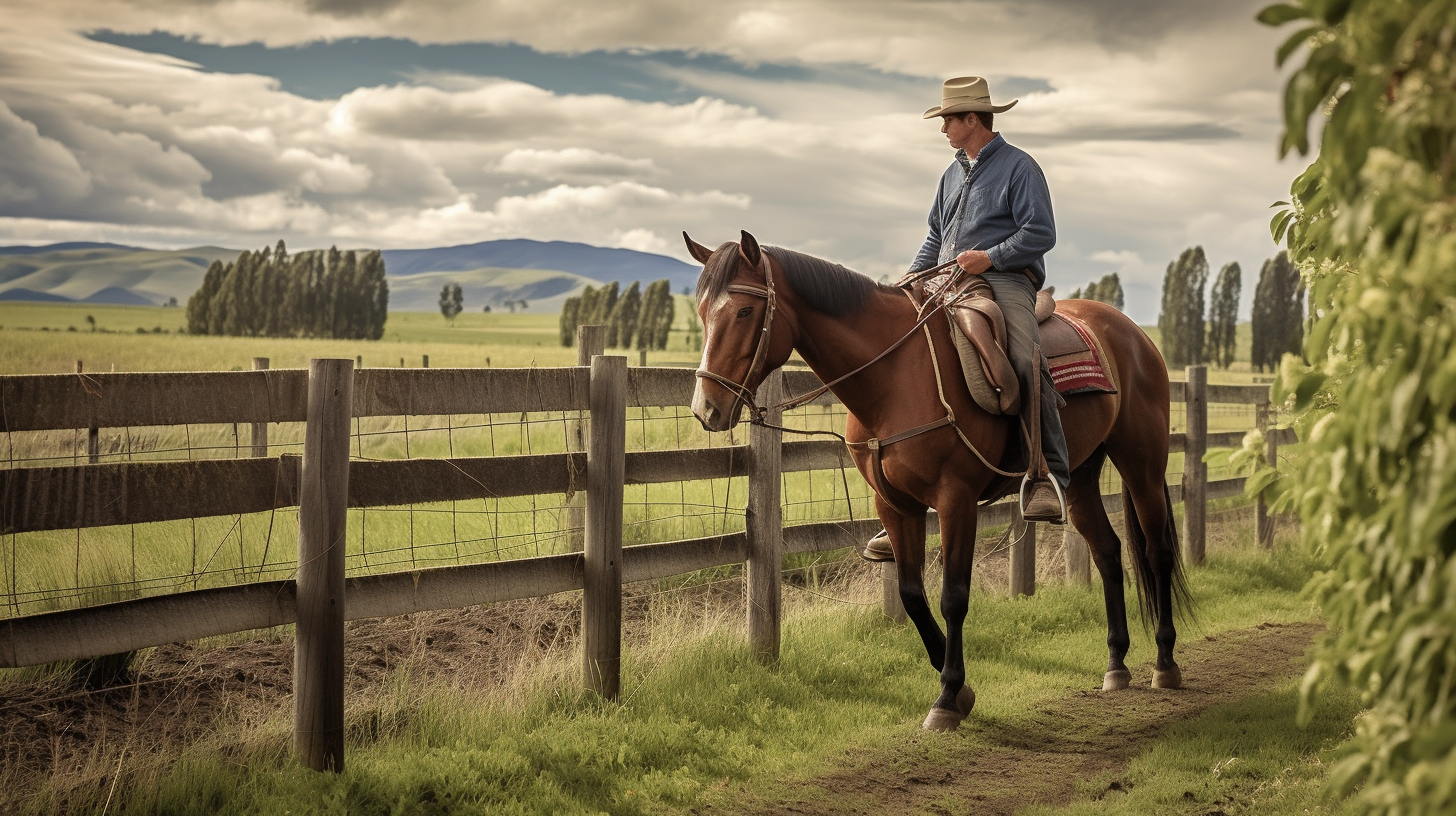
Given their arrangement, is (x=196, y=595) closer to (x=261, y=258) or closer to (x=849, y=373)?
(x=849, y=373)

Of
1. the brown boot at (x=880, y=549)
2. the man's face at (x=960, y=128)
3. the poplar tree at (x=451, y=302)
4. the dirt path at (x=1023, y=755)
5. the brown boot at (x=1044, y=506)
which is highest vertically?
the poplar tree at (x=451, y=302)

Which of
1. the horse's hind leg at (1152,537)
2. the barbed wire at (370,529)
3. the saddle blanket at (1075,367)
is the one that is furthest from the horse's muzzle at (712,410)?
the horse's hind leg at (1152,537)

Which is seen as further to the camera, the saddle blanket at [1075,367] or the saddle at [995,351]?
the saddle blanket at [1075,367]

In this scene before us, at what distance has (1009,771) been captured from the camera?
507 centimetres

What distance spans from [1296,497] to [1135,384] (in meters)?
5.09

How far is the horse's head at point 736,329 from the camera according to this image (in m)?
4.92

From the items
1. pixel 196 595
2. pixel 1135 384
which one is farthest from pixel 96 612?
pixel 1135 384

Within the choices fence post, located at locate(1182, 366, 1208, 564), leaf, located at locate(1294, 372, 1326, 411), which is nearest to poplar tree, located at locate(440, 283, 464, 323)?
fence post, located at locate(1182, 366, 1208, 564)

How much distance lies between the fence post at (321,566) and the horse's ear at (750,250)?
6.21 ft

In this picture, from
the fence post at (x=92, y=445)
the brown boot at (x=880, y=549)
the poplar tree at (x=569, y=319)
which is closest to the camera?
the fence post at (x=92, y=445)

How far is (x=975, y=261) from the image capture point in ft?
18.9

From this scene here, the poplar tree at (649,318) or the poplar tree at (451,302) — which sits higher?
the poplar tree at (451,302)

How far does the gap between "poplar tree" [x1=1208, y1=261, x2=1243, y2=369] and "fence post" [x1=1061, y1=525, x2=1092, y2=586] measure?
68.7 m

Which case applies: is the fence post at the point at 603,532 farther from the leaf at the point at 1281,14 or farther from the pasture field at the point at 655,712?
the leaf at the point at 1281,14
